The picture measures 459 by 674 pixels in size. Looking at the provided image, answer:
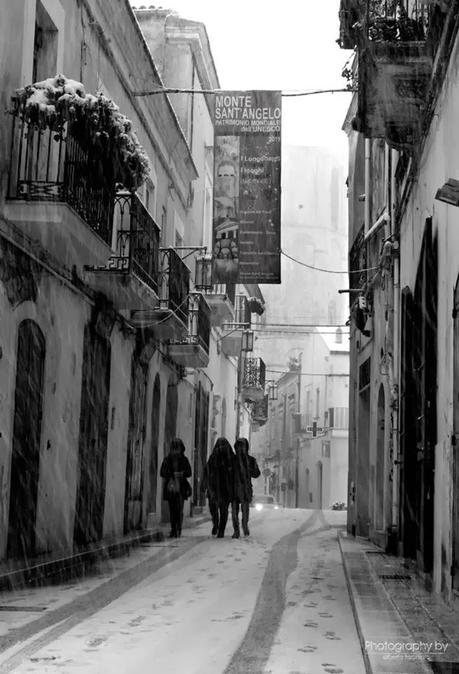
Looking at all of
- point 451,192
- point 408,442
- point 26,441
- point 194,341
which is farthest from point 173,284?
point 451,192

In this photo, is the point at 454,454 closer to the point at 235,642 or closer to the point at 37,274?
the point at 235,642

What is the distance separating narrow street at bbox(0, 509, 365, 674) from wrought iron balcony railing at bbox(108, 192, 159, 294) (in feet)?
13.1

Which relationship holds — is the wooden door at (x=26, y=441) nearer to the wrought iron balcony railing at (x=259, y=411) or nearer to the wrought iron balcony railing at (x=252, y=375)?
the wrought iron balcony railing at (x=252, y=375)

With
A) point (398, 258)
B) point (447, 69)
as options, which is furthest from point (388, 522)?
point (447, 69)

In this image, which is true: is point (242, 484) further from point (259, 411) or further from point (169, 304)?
point (259, 411)

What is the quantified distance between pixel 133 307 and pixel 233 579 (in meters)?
5.30

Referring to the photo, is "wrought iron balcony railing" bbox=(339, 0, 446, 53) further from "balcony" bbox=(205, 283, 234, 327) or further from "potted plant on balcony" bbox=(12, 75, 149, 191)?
"balcony" bbox=(205, 283, 234, 327)

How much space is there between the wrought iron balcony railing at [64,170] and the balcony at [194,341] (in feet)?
29.1

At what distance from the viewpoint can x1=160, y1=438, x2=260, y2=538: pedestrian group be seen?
685 inches

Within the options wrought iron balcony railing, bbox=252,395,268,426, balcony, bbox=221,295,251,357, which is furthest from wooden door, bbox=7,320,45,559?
wrought iron balcony railing, bbox=252,395,268,426

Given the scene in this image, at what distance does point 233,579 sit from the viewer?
37.1 ft

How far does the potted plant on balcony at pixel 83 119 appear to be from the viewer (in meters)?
10.2

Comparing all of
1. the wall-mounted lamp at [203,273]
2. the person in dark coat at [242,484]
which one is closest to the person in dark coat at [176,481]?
the person in dark coat at [242,484]

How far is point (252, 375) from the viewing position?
136 ft
